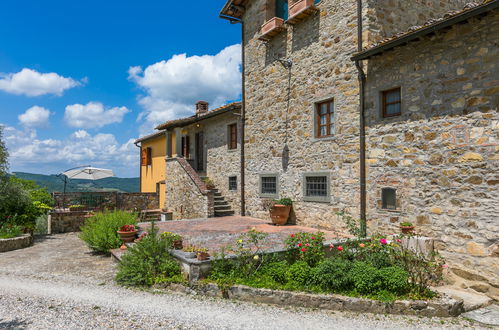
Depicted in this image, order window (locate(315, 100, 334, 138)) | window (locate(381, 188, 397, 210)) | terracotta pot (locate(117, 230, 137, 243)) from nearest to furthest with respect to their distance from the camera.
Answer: window (locate(381, 188, 397, 210)) → terracotta pot (locate(117, 230, 137, 243)) → window (locate(315, 100, 334, 138))

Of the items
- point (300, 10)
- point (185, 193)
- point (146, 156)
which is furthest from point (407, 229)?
point (146, 156)

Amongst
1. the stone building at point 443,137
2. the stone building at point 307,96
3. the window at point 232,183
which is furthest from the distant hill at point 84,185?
the stone building at point 443,137

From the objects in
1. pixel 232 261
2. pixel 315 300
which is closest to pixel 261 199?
pixel 232 261

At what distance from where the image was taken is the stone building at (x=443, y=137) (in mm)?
6148

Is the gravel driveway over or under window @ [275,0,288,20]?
under

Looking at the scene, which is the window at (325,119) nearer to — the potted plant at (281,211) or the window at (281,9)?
the potted plant at (281,211)

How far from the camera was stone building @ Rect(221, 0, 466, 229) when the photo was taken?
8914mm

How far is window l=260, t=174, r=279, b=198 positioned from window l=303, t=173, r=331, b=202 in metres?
1.46

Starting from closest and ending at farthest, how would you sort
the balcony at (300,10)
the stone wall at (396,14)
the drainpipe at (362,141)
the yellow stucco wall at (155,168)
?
the drainpipe at (362,141) < the stone wall at (396,14) < the balcony at (300,10) < the yellow stucco wall at (155,168)

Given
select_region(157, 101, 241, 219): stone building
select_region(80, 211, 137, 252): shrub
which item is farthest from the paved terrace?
select_region(157, 101, 241, 219): stone building

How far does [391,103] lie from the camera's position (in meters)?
8.05

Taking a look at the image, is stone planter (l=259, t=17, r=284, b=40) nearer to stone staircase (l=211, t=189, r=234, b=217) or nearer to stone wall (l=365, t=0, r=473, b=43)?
stone wall (l=365, t=0, r=473, b=43)

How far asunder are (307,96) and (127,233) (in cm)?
661

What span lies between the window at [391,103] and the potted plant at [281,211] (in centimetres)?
415
